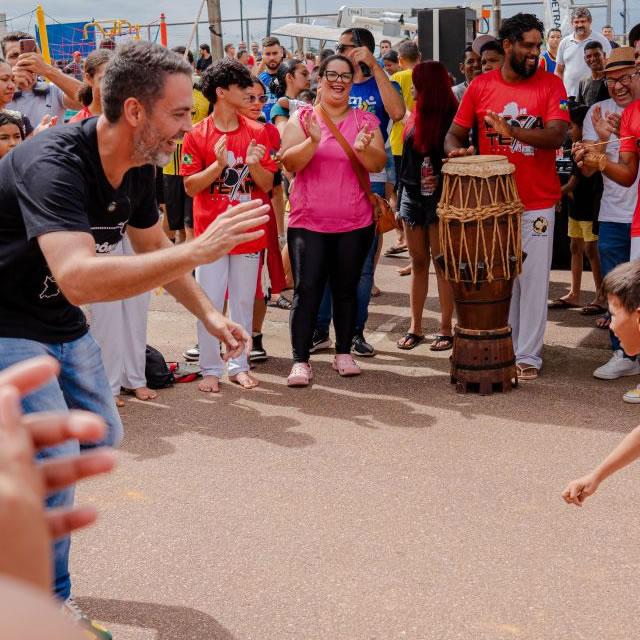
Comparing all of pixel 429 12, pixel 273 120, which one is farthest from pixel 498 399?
pixel 429 12

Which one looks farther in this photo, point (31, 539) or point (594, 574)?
point (594, 574)

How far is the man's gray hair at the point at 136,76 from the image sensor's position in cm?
301

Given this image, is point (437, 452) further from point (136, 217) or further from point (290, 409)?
point (136, 217)

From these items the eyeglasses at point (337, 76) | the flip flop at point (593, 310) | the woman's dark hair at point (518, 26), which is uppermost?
the woman's dark hair at point (518, 26)

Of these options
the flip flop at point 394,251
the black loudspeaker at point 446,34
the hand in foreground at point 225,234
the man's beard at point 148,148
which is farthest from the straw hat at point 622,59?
the black loudspeaker at point 446,34

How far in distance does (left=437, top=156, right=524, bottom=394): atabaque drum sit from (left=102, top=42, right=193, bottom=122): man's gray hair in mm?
3094

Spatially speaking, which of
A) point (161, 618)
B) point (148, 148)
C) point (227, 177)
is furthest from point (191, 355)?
point (148, 148)

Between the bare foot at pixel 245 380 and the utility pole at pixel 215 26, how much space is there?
583cm

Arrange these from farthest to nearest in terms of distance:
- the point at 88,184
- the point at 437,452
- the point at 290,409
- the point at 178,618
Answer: the point at 290,409, the point at 437,452, the point at 178,618, the point at 88,184

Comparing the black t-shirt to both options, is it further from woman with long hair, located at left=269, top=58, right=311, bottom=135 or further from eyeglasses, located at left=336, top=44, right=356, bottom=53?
woman with long hair, located at left=269, top=58, right=311, bottom=135

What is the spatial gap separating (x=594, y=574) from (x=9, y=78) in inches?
186

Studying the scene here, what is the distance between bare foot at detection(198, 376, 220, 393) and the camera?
20.4 feet

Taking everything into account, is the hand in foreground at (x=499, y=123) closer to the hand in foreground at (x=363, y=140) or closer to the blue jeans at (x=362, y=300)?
the hand in foreground at (x=363, y=140)

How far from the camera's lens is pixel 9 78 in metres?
6.32
